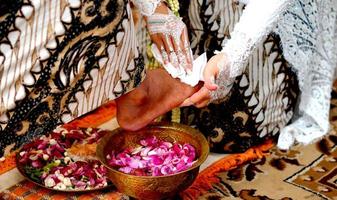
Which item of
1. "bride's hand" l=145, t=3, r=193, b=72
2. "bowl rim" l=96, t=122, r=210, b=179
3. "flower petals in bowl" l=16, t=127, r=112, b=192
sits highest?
"bride's hand" l=145, t=3, r=193, b=72

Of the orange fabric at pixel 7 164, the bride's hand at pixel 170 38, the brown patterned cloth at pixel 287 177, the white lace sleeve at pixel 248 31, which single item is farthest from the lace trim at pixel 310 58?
the orange fabric at pixel 7 164

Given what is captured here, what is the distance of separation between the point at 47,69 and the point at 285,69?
31.3 inches

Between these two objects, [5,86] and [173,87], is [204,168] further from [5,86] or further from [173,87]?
[5,86]

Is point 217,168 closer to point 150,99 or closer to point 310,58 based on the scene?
point 150,99

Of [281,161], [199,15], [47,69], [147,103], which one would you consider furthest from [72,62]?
[281,161]

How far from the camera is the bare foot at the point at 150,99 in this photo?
143 cm

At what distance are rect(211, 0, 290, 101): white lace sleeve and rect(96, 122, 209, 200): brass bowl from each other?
0.55ft

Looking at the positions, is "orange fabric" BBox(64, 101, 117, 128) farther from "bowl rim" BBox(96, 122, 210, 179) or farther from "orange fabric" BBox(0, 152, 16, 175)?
"bowl rim" BBox(96, 122, 210, 179)

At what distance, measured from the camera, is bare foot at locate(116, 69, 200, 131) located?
4.68 feet

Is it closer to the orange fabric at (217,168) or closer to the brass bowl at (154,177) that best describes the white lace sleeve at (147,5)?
the brass bowl at (154,177)

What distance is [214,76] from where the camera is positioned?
1373 mm

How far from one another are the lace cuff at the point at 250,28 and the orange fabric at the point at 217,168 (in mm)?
313

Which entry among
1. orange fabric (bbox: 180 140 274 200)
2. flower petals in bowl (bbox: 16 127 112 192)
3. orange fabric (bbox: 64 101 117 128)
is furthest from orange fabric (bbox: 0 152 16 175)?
orange fabric (bbox: 180 140 274 200)

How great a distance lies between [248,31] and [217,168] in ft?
1.35
